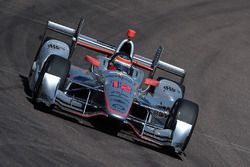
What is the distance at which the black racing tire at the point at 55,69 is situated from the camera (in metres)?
14.2

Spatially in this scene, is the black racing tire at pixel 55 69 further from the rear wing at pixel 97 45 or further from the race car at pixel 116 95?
the rear wing at pixel 97 45

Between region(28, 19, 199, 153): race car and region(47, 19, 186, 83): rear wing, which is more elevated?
region(47, 19, 186, 83): rear wing

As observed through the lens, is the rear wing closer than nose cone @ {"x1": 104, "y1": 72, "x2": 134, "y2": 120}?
No

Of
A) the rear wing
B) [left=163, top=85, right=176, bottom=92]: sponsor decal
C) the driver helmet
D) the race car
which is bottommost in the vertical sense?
the race car

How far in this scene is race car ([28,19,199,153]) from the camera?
14117 millimetres

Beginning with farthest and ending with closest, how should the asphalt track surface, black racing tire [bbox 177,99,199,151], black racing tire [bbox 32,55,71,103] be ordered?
1. black racing tire [bbox 177,99,199,151]
2. black racing tire [bbox 32,55,71,103]
3. the asphalt track surface

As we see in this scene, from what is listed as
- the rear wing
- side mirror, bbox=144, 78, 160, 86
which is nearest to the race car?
side mirror, bbox=144, 78, 160, 86

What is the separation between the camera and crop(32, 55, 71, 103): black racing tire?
46.7 ft

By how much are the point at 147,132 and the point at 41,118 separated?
2021 millimetres

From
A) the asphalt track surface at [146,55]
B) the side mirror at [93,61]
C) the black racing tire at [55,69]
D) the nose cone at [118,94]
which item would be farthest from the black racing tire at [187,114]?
the black racing tire at [55,69]

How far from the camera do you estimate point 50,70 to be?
47.0 feet

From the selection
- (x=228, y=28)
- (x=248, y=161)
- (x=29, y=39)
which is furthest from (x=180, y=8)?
(x=248, y=161)

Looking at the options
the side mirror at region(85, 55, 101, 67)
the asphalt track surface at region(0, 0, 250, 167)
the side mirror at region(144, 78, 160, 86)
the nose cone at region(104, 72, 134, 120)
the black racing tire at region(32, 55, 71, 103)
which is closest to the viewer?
the asphalt track surface at region(0, 0, 250, 167)

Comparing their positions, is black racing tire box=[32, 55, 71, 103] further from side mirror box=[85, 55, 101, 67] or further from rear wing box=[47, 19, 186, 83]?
rear wing box=[47, 19, 186, 83]
